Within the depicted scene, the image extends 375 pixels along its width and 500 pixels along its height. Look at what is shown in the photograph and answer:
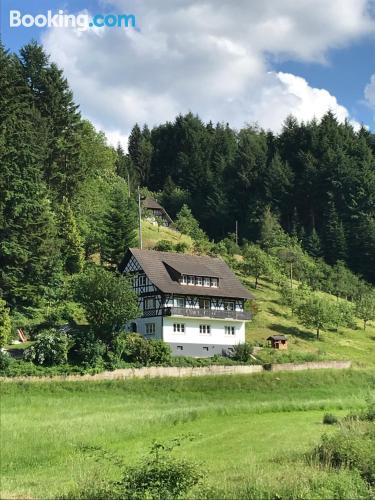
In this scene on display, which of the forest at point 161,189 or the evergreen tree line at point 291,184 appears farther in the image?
the evergreen tree line at point 291,184

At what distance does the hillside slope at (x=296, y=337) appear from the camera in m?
51.6

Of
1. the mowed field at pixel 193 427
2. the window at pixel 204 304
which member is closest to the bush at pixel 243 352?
the mowed field at pixel 193 427

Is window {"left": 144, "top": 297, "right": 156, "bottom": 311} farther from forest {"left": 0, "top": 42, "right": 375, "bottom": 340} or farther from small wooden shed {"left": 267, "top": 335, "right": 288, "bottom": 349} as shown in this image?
small wooden shed {"left": 267, "top": 335, "right": 288, "bottom": 349}

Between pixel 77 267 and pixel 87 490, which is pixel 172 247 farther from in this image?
pixel 87 490

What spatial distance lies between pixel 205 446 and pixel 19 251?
28.5 m

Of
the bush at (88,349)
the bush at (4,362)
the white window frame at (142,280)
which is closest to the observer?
the bush at (4,362)

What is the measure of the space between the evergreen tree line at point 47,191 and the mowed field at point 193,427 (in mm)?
15416

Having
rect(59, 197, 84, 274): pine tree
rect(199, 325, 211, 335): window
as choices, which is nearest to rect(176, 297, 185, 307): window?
rect(199, 325, 211, 335): window

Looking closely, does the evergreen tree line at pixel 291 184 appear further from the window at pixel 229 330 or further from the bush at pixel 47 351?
the bush at pixel 47 351

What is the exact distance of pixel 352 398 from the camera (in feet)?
131

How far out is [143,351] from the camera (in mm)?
43188

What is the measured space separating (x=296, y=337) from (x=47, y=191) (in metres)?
28.7

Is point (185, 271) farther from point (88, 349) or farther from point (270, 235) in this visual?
point (270, 235)

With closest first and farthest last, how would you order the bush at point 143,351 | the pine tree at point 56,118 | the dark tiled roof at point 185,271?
1. the bush at point 143,351
2. the dark tiled roof at point 185,271
3. the pine tree at point 56,118
